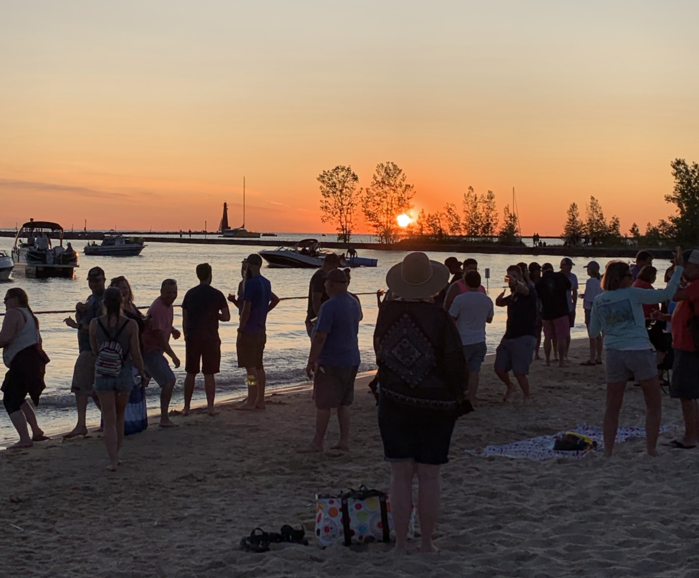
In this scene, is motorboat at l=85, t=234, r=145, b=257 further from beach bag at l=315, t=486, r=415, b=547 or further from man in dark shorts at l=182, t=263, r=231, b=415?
beach bag at l=315, t=486, r=415, b=547

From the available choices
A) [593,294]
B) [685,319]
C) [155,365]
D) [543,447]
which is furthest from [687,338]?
[593,294]

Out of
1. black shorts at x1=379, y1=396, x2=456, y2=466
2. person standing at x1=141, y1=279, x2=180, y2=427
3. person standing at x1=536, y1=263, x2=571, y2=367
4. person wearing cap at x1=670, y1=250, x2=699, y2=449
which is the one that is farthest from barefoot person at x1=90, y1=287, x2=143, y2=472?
person standing at x1=536, y1=263, x2=571, y2=367

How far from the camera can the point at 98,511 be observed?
6.19m

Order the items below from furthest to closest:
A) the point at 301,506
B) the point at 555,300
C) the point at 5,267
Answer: the point at 5,267 → the point at 555,300 → the point at 301,506

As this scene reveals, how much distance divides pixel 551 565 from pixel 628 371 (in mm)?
2460

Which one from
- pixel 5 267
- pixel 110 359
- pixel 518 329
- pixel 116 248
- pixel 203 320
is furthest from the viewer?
pixel 116 248

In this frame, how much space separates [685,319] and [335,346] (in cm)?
300

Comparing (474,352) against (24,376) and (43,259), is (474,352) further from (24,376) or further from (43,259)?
(43,259)

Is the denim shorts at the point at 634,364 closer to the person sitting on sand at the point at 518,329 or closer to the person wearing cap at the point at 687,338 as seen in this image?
the person wearing cap at the point at 687,338

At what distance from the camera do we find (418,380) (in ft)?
15.1

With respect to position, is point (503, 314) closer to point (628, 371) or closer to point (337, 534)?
point (628, 371)

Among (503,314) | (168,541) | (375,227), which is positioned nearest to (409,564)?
(168,541)

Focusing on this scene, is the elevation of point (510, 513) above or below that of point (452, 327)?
below

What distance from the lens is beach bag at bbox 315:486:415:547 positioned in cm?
520
